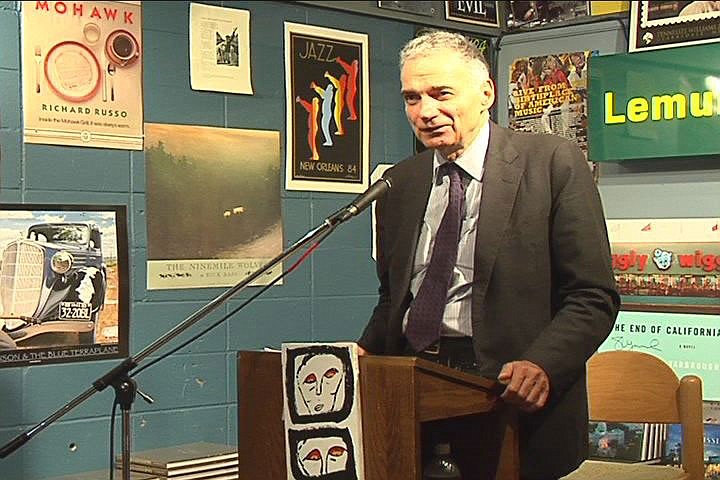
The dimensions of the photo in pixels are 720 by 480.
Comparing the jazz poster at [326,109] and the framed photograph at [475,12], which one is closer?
the jazz poster at [326,109]

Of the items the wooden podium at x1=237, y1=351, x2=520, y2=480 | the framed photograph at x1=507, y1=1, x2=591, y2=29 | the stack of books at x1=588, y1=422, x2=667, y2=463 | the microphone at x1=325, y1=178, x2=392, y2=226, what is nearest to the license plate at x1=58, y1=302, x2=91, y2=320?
the wooden podium at x1=237, y1=351, x2=520, y2=480

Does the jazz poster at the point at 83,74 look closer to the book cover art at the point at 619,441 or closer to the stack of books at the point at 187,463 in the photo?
the stack of books at the point at 187,463

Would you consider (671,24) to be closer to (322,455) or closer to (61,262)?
(61,262)

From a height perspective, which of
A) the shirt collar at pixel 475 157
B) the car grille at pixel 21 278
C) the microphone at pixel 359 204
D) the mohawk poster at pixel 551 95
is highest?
the mohawk poster at pixel 551 95

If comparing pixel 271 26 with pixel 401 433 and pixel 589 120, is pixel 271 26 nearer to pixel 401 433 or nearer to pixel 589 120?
pixel 589 120

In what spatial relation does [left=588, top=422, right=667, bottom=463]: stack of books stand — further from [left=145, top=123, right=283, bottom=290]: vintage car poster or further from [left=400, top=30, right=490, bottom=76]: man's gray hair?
[left=400, top=30, right=490, bottom=76]: man's gray hair

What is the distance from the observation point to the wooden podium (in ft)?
5.63

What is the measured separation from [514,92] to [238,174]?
3.88 feet

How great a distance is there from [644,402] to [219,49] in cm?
157

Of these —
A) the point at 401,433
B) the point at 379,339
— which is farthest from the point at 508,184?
the point at 401,433

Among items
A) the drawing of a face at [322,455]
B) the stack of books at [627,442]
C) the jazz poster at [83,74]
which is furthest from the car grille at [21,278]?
the stack of books at [627,442]

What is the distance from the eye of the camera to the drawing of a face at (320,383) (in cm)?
181

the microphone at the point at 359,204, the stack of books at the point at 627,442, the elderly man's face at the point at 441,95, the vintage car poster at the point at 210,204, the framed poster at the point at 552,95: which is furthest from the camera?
the framed poster at the point at 552,95

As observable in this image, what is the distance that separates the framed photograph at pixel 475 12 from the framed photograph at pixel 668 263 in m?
0.89
